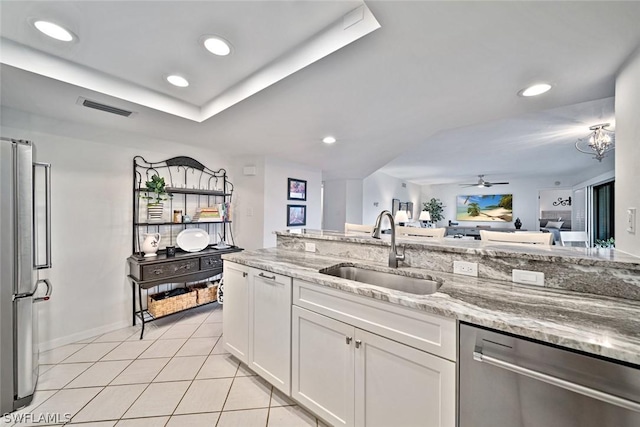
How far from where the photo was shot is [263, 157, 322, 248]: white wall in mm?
3871

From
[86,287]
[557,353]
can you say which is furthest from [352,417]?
[86,287]

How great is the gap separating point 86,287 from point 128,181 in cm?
117

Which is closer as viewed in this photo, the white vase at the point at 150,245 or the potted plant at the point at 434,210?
the white vase at the point at 150,245

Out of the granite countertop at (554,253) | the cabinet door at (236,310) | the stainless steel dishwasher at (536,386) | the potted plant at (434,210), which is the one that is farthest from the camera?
the potted plant at (434,210)

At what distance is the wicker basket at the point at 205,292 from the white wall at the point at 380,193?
3.85 meters

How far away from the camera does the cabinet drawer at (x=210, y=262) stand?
3.03 metres

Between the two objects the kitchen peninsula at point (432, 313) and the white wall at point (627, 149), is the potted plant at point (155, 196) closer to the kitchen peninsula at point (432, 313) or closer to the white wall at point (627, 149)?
the kitchen peninsula at point (432, 313)

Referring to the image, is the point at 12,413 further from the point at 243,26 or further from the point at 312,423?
the point at 243,26

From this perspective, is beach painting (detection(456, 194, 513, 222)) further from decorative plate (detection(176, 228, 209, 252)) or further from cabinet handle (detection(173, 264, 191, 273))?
cabinet handle (detection(173, 264, 191, 273))

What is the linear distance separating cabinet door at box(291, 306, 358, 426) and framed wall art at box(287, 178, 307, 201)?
2.84m

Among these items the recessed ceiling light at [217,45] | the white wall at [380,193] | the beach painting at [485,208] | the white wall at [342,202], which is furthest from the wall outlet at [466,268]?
the beach painting at [485,208]

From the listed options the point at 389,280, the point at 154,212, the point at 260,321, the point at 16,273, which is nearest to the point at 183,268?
the point at 154,212

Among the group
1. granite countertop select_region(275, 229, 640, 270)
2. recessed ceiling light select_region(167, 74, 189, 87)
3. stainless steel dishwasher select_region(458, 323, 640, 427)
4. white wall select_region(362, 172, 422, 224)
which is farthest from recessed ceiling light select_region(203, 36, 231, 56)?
white wall select_region(362, 172, 422, 224)

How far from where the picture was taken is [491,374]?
0.97m
